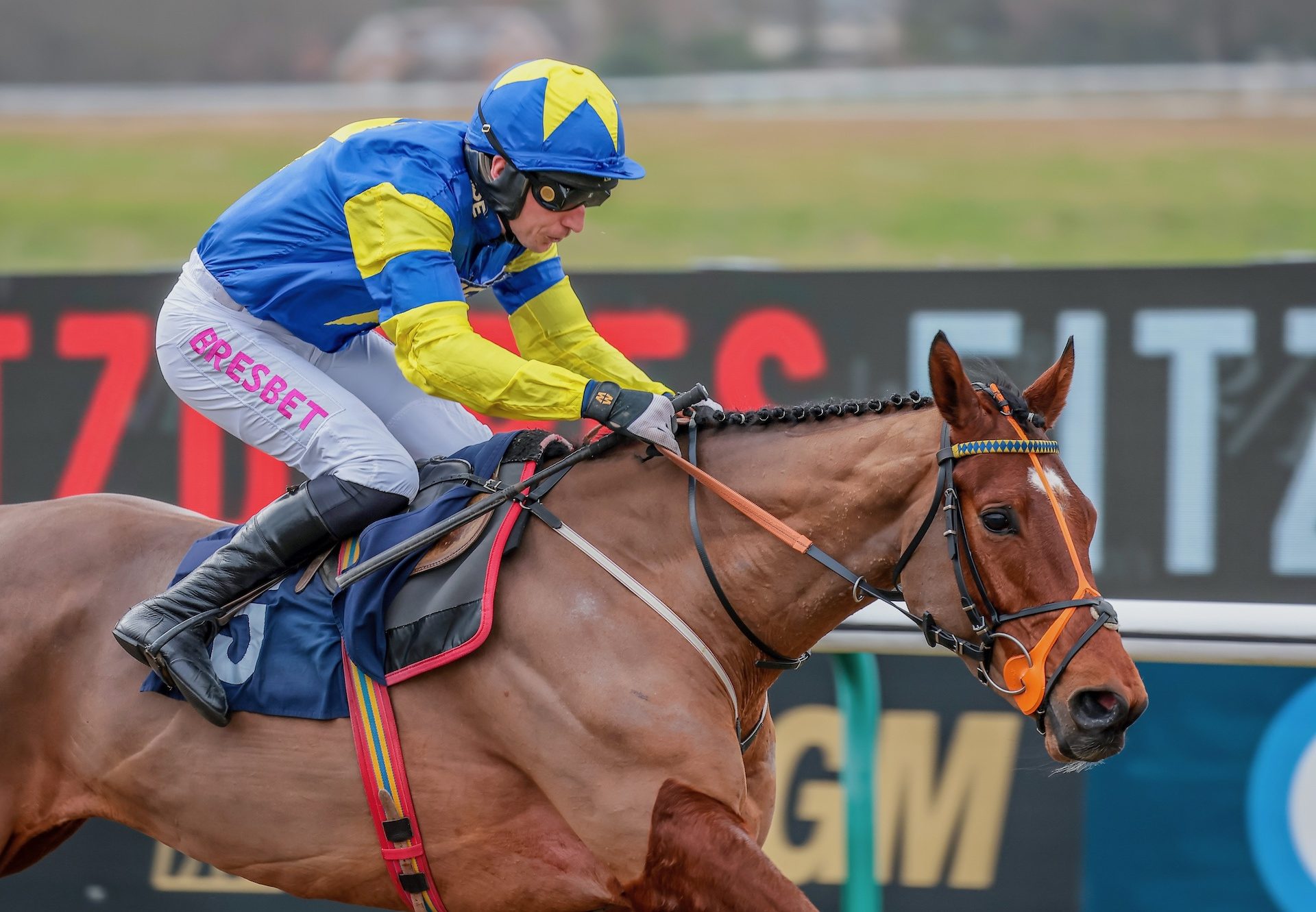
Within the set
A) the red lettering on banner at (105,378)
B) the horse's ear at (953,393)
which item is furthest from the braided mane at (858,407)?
the red lettering on banner at (105,378)

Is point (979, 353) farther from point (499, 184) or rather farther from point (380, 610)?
point (380, 610)

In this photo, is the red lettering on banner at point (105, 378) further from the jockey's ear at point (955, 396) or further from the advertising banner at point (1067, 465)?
the jockey's ear at point (955, 396)

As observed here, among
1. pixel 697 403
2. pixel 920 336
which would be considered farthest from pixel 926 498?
pixel 920 336

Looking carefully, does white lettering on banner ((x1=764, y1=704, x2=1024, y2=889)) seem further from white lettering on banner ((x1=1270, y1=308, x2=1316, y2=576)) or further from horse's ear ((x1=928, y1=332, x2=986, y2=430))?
horse's ear ((x1=928, y1=332, x2=986, y2=430))

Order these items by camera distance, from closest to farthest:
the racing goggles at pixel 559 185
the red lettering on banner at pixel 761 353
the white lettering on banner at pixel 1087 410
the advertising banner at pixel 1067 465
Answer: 1. the racing goggles at pixel 559 185
2. the advertising banner at pixel 1067 465
3. the white lettering on banner at pixel 1087 410
4. the red lettering on banner at pixel 761 353

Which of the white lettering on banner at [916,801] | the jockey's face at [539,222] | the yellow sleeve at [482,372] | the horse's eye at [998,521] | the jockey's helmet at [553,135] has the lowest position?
the white lettering on banner at [916,801]

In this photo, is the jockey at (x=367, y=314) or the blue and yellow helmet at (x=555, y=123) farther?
the blue and yellow helmet at (x=555, y=123)

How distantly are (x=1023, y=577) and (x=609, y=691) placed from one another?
2.70 ft

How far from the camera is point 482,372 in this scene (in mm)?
3006

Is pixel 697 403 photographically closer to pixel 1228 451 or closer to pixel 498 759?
pixel 498 759

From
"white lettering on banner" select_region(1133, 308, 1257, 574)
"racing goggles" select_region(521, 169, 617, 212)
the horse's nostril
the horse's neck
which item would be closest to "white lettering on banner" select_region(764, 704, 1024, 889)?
"white lettering on banner" select_region(1133, 308, 1257, 574)

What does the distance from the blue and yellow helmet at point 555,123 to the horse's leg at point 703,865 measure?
1271mm

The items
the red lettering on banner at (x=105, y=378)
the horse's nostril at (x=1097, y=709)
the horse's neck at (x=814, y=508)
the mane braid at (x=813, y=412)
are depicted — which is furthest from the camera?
the red lettering on banner at (x=105, y=378)

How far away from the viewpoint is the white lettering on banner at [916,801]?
14.1 feet
